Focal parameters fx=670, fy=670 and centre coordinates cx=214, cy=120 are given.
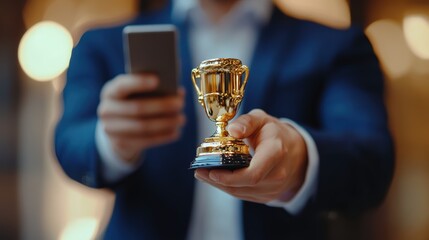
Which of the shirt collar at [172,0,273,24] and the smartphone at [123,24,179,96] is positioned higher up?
the shirt collar at [172,0,273,24]

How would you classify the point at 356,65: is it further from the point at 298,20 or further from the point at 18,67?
the point at 18,67

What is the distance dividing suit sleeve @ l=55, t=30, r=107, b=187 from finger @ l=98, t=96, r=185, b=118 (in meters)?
0.05

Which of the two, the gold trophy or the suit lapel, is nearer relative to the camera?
the gold trophy

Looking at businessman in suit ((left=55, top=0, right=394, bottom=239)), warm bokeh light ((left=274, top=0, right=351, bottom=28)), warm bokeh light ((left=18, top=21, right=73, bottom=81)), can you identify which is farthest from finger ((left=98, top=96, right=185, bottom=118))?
warm bokeh light ((left=18, top=21, right=73, bottom=81))

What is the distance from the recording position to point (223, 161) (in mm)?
330

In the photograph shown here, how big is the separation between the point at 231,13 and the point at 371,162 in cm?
18

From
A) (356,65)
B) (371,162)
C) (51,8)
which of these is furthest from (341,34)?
(51,8)

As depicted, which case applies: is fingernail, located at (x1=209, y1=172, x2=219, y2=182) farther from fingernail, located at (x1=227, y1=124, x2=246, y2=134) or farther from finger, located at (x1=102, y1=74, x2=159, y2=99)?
finger, located at (x1=102, y1=74, x2=159, y2=99)

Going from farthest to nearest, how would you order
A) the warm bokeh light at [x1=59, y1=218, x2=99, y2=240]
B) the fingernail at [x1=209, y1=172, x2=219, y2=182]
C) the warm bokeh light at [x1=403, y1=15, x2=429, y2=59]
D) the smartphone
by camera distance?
the warm bokeh light at [x1=403, y1=15, x2=429, y2=59]
the warm bokeh light at [x1=59, y1=218, x2=99, y2=240]
the smartphone
the fingernail at [x1=209, y1=172, x2=219, y2=182]

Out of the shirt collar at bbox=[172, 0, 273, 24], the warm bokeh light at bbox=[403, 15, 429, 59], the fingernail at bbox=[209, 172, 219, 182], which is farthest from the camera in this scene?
the warm bokeh light at bbox=[403, 15, 429, 59]

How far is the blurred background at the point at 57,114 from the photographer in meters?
1.40

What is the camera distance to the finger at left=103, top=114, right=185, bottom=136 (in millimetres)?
514

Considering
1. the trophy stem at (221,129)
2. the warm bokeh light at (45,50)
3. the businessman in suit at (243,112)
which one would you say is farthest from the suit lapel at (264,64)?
the warm bokeh light at (45,50)

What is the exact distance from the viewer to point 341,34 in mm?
586
